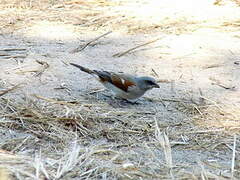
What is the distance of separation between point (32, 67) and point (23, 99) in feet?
3.58

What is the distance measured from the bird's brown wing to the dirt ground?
0.17 meters

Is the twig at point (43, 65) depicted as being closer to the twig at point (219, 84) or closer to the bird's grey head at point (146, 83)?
the bird's grey head at point (146, 83)

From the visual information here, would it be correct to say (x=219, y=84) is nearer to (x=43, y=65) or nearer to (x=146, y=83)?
(x=146, y=83)

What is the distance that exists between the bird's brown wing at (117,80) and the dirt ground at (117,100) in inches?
6.9

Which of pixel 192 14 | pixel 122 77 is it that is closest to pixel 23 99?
pixel 122 77

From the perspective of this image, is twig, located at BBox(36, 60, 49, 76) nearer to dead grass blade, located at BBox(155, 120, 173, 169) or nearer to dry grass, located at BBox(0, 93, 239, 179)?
dry grass, located at BBox(0, 93, 239, 179)

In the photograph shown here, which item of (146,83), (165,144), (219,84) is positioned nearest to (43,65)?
(146,83)

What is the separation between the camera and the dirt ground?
180 inches

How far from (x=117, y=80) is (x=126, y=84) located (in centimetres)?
11

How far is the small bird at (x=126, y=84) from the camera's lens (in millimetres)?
6266

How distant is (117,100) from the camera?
6.47 meters

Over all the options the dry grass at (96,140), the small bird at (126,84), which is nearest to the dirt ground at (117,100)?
the dry grass at (96,140)

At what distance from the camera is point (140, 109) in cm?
615

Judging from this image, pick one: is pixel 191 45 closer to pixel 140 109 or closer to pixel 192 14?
pixel 192 14
